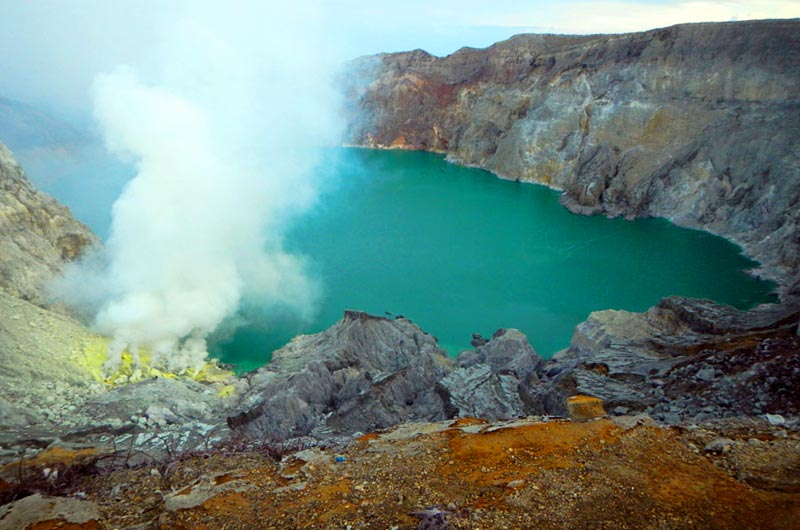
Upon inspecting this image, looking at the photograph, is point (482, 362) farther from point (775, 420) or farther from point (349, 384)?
point (775, 420)

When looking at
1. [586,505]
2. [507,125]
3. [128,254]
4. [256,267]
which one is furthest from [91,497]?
[507,125]

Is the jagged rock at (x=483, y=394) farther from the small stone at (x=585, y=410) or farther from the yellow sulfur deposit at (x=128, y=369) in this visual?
the yellow sulfur deposit at (x=128, y=369)

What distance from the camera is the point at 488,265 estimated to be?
3512cm

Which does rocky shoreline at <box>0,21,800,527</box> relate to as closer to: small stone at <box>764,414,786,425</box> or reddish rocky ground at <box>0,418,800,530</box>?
small stone at <box>764,414,786,425</box>

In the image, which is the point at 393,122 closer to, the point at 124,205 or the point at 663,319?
the point at 124,205

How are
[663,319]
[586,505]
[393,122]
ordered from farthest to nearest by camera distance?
[393,122], [663,319], [586,505]

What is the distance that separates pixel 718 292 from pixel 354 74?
229 ft

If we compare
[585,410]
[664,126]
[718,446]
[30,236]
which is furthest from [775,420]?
[664,126]

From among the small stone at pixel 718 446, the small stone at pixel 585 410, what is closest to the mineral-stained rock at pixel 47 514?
the small stone at pixel 585 410

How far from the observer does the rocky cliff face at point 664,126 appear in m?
39.5

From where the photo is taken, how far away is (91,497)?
275 inches

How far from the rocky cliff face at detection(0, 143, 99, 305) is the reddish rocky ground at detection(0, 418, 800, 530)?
547 inches

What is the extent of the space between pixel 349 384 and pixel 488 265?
21412 mm

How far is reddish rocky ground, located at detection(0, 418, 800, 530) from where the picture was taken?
19.7 feet
